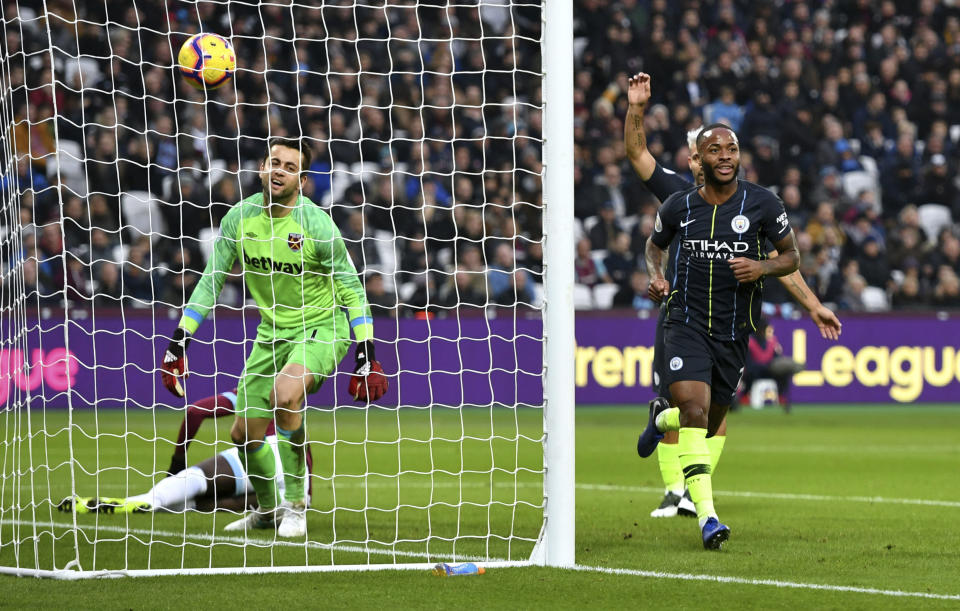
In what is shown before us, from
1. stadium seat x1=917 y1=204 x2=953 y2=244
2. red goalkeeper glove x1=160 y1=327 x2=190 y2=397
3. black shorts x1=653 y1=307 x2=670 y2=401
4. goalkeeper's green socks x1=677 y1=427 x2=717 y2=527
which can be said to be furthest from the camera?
stadium seat x1=917 y1=204 x2=953 y2=244

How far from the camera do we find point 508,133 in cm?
1864

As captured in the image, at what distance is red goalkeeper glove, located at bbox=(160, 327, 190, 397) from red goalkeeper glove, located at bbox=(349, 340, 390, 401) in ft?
2.66

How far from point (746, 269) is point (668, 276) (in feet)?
3.86

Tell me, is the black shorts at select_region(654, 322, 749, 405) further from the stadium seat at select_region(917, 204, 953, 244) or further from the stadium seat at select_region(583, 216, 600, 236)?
the stadium seat at select_region(917, 204, 953, 244)

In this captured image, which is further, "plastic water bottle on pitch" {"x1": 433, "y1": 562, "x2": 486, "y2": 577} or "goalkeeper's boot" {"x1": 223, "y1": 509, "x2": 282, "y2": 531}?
"goalkeeper's boot" {"x1": 223, "y1": 509, "x2": 282, "y2": 531}

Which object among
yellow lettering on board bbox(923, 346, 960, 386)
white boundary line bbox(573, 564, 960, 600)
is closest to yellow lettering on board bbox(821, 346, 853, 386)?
yellow lettering on board bbox(923, 346, 960, 386)

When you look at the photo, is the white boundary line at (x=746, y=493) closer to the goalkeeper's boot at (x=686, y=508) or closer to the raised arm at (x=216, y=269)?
the goalkeeper's boot at (x=686, y=508)

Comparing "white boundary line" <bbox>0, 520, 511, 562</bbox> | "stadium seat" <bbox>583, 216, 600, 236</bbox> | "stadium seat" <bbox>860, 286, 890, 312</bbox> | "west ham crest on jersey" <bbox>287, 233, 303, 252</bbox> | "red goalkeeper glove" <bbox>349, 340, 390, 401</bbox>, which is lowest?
"white boundary line" <bbox>0, 520, 511, 562</bbox>

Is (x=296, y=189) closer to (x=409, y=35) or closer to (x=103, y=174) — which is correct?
(x=103, y=174)

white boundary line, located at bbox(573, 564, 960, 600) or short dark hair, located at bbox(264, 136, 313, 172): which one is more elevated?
short dark hair, located at bbox(264, 136, 313, 172)

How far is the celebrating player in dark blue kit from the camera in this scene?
675 cm

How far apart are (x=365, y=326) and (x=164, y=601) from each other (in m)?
2.31

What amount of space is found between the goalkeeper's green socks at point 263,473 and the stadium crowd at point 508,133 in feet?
25.3

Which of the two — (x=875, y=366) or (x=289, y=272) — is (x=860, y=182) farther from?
(x=289, y=272)
